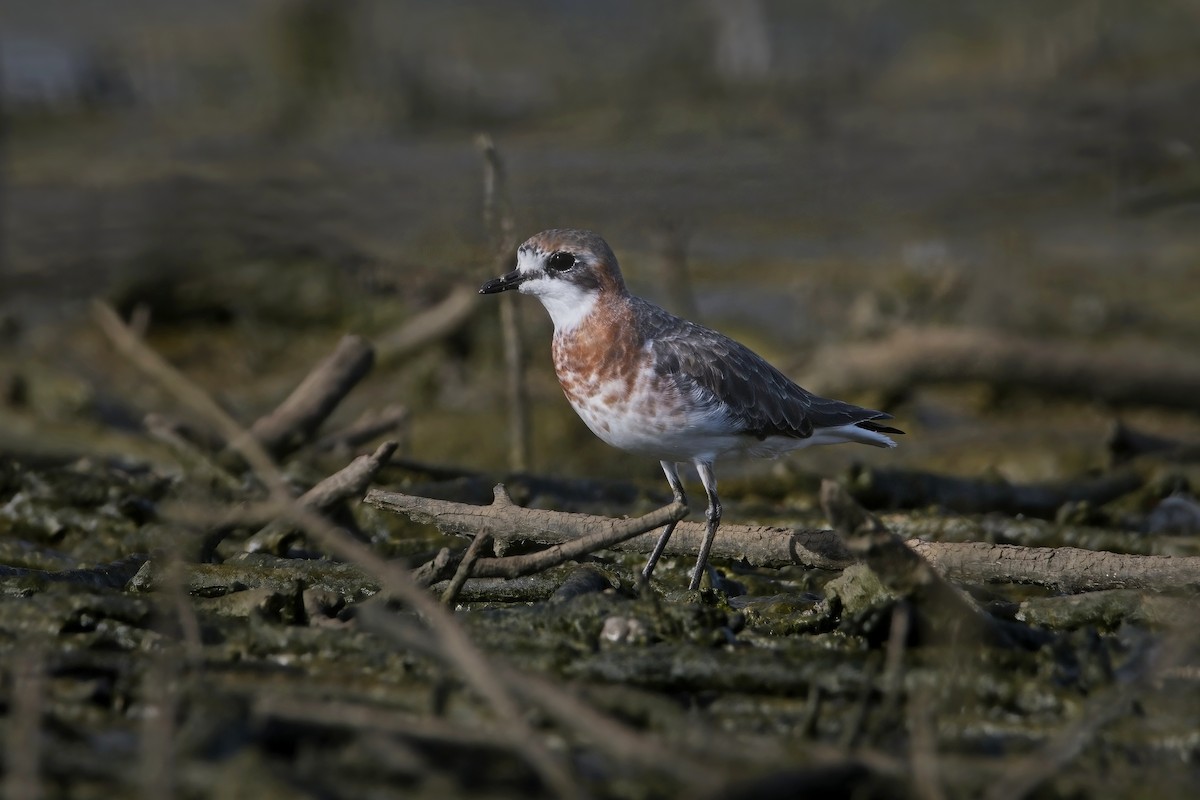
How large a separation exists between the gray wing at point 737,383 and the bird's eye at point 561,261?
0.47 m

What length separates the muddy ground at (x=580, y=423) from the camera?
4.69 metres

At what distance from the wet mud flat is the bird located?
50 cm

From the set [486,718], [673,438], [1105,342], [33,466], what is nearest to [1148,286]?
[1105,342]

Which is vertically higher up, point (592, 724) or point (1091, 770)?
point (592, 724)

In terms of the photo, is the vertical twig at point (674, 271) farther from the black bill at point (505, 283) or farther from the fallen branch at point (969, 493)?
the black bill at point (505, 283)

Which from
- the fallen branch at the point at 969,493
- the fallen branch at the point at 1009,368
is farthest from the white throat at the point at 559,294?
the fallen branch at the point at 1009,368

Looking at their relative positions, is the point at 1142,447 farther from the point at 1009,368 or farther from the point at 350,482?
the point at 350,482

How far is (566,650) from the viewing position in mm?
5660

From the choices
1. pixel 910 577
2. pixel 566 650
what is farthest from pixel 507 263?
pixel 910 577

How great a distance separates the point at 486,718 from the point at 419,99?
68.1ft

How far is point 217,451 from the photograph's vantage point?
9492 mm

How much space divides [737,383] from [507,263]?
2858 millimetres

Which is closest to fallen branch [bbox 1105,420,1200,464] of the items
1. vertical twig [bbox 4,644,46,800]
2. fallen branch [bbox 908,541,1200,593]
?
fallen branch [bbox 908,541,1200,593]

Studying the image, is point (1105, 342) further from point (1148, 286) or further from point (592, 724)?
point (592, 724)
